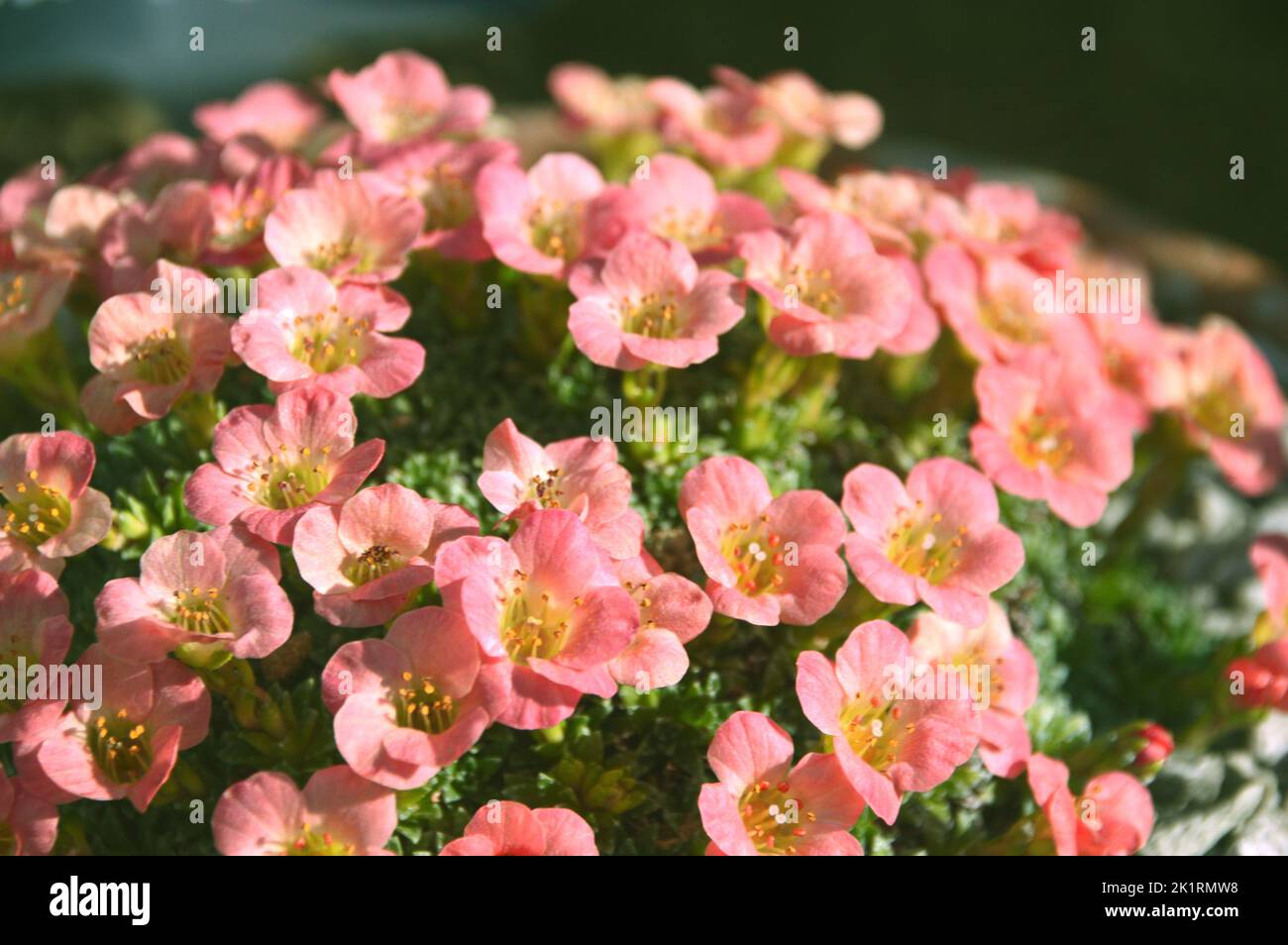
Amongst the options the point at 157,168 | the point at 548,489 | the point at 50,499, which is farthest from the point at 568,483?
the point at 157,168

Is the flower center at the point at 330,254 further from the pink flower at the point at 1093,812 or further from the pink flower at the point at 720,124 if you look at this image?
the pink flower at the point at 1093,812

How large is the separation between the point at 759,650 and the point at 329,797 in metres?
0.87

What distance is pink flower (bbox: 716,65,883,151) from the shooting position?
3.05m

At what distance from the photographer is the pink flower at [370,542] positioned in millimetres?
1917

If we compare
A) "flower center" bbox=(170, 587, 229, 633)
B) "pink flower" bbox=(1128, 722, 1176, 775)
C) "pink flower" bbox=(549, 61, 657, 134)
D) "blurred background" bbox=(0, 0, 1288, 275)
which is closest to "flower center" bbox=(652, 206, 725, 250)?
"pink flower" bbox=(549, 61, 657, 134)

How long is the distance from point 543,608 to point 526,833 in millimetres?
351

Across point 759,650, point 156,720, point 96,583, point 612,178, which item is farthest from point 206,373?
point 612,178

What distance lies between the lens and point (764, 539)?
2146 mm

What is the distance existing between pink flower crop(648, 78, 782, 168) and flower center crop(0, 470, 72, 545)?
1.61 meters

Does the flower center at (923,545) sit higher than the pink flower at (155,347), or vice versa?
the pink flower at (155,347)

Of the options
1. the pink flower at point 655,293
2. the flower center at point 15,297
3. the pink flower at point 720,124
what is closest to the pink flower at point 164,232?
the flower center at point 15,297

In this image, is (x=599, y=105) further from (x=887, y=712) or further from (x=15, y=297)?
(x=887, y=712)

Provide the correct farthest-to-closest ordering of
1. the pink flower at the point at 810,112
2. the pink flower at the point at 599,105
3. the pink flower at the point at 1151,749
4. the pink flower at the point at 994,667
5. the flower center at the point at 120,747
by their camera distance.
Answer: the pink flower at the point at 599,105 < the pink flower at the point at 810,112 < the pink flower at the point at 1151,749 < the pink flower at the point at 994,667 < the flower center at the point at 120,747

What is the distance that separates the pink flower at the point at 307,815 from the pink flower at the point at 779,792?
0.53m
